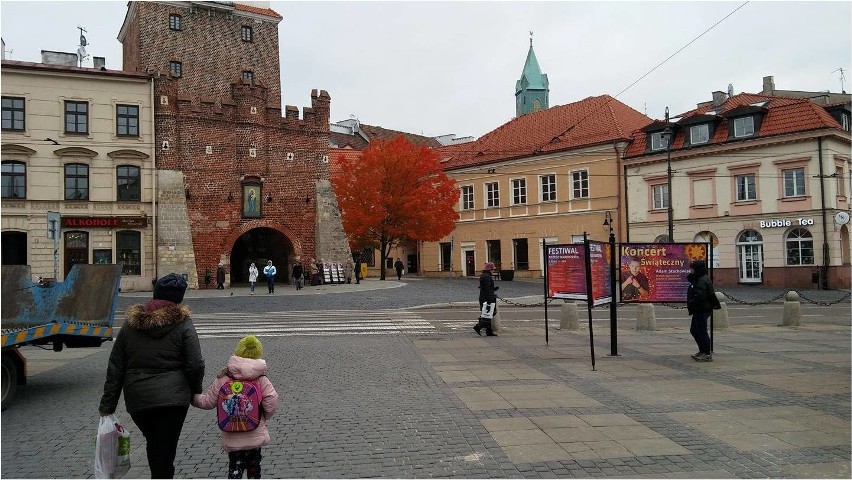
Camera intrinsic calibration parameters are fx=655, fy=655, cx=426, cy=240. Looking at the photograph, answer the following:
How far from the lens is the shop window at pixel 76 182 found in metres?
33.8

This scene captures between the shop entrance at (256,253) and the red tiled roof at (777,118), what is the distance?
23361 millimetres

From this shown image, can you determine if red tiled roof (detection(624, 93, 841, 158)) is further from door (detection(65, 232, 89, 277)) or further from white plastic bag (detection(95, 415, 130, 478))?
white plastic bag (detection(95, 415, 130, 478))

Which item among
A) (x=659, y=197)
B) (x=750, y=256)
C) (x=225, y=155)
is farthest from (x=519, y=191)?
(x=225, y=155)

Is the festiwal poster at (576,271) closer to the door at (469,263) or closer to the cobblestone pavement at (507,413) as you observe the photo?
the cobblestone pavement at (507,413)

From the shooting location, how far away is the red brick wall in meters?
43.3

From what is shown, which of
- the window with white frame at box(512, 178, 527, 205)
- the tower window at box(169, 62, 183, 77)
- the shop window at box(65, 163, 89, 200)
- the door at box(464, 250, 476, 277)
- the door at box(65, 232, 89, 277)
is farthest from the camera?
the door at box(464, 250, 476, 277)

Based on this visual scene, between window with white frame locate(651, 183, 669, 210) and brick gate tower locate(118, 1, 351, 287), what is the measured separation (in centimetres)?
1927

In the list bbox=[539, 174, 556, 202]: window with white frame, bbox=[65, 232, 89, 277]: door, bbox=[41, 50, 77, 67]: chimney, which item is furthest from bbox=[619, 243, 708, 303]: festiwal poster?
bbox=[41, 50, 77, 67]: chimney

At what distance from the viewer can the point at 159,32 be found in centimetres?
4341

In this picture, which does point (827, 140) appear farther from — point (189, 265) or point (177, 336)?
point (177, 336)

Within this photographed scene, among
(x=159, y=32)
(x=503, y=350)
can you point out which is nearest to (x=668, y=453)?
(x=503, y=350)

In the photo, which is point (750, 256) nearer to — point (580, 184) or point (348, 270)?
point (580, 184)

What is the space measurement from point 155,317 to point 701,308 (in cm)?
913

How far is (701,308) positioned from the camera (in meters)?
10.9
